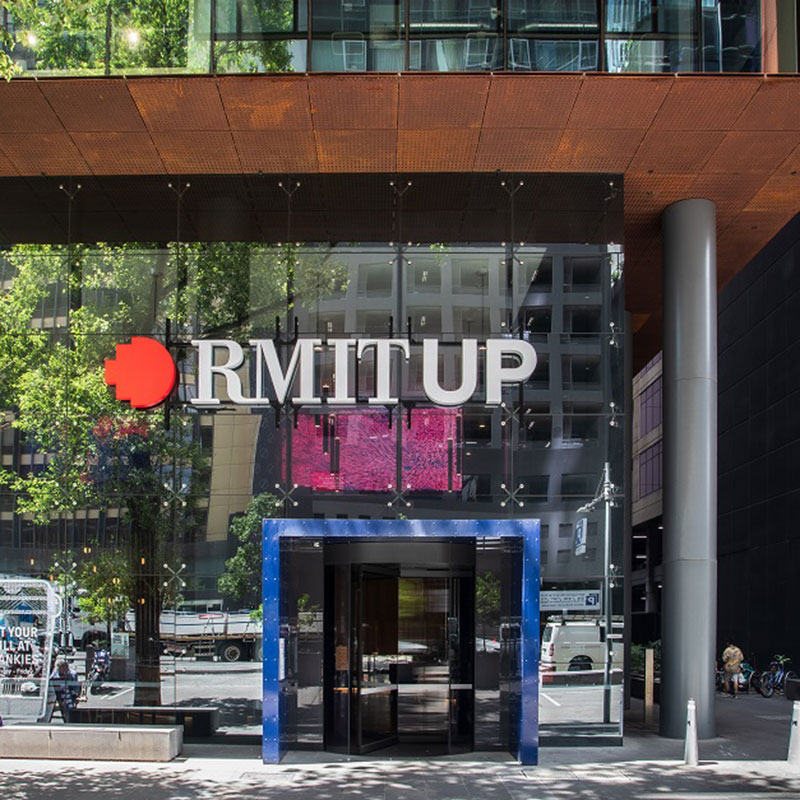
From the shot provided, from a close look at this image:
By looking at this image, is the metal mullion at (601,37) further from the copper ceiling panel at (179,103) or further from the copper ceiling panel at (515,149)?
the copper ceiling panel at (179,103)

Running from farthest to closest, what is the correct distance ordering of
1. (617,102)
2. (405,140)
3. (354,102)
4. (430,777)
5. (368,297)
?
1. (368,297)
2. (405,140)
3. (354,102)
4. (617,102)
5. (430,777)

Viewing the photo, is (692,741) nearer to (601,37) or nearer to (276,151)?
(601,37)

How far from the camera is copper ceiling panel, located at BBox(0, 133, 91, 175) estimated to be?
1627 cm

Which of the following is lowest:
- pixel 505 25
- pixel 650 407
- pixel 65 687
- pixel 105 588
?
pixel 65 687

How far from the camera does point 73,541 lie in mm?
16703

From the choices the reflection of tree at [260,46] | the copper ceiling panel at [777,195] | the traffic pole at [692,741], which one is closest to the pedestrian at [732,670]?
the traffic pole at [692,741]

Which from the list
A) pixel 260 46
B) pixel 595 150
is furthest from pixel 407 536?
pixel 260 46

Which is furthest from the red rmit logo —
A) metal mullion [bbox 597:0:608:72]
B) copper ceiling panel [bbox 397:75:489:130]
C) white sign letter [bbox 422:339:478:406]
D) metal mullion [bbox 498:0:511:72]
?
metal mullion [bbox 597:0:608:72]

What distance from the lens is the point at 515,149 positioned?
16.5m

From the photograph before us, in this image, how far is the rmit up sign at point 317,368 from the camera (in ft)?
54.5

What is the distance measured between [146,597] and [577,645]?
639cm

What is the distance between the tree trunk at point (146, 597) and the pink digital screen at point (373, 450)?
2.30m

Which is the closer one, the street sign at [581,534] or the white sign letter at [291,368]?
the street sign at [581,534]

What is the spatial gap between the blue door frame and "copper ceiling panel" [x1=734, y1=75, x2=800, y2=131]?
639cm
